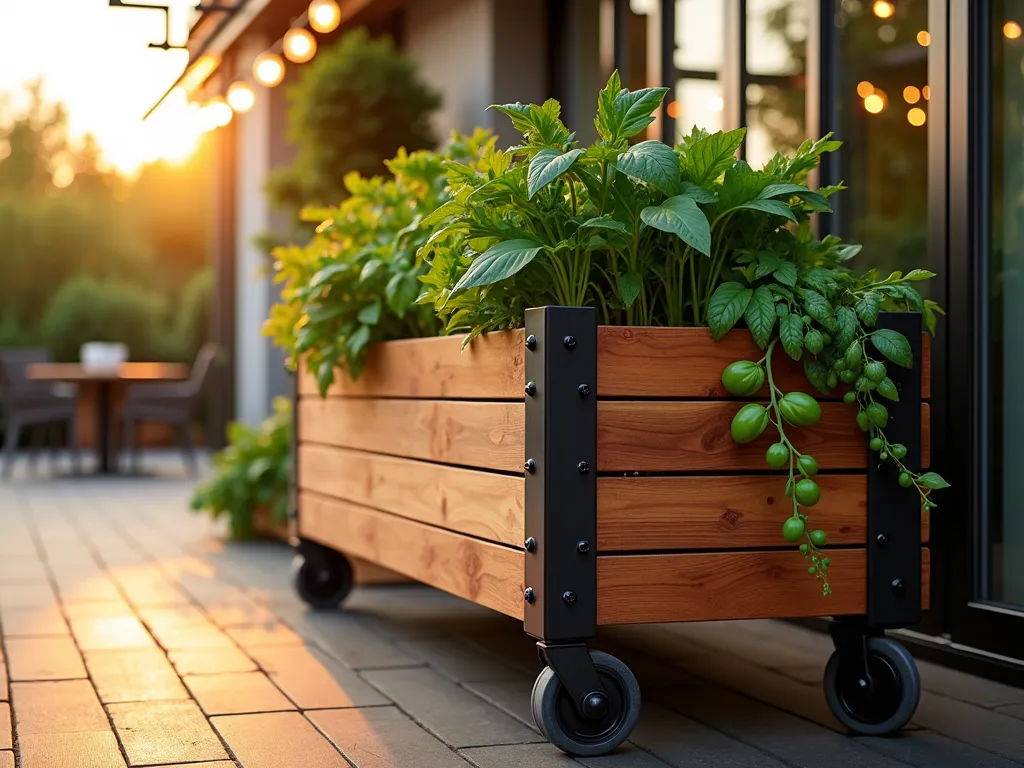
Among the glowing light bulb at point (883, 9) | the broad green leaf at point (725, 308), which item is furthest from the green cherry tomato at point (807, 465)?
the glowing light bulb at point (883, 9)

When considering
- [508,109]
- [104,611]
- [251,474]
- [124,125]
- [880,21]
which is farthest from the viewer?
[124,125]

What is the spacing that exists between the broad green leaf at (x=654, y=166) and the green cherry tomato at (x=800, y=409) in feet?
1.28

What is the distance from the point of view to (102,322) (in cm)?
1232

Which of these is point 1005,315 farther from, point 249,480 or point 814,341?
point 249,480

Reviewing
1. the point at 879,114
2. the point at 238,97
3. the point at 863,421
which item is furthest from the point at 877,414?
the point at 238,97

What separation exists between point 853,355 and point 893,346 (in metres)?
0.08

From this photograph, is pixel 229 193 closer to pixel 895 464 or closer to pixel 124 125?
pixel 124 125

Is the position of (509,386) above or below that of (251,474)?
above

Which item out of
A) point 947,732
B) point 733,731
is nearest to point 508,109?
point 733,731

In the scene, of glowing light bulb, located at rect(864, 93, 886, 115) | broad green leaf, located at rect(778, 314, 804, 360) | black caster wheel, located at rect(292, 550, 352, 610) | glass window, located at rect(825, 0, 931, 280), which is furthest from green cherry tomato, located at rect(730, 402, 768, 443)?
glowing light bulb, located at rect(864, 93, 886, 115)

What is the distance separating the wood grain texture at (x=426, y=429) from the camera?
2229mm

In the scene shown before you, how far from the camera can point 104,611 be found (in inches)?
137

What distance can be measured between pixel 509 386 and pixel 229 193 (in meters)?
8.62

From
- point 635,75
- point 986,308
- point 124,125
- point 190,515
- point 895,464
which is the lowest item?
point 190,515
